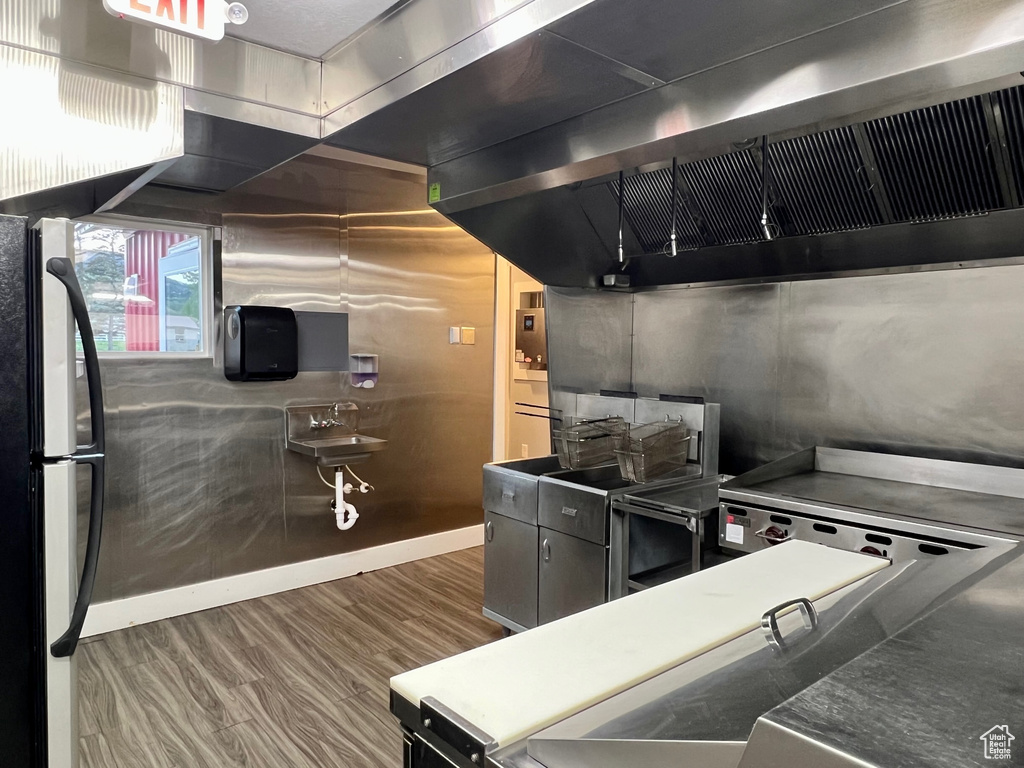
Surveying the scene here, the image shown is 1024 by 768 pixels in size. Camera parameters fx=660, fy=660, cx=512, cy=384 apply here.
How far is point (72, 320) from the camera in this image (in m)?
1.78

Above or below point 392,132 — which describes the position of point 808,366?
below

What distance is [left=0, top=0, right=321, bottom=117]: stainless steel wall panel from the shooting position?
2.07 metres

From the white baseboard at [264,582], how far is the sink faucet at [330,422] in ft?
2.81

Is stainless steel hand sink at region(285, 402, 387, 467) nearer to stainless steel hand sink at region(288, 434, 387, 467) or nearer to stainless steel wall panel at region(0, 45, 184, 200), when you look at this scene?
stainless steel hand sink at region(288, 434, 387, 467)

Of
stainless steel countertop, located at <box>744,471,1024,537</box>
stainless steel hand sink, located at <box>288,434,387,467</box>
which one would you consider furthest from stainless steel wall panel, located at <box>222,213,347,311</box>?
stainless steel countertop, located at <box>744,471,1024,537</box>

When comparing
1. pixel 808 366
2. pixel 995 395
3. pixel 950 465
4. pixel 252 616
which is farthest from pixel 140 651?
pixel 995 395

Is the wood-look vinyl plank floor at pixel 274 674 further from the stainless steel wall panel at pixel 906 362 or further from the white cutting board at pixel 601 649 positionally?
the stainless steel wall panel at pixel 906 362

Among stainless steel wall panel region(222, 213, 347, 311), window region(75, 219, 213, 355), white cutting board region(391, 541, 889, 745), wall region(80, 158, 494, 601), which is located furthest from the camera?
stainless steel wall panel region(222, 213, 347, 311)

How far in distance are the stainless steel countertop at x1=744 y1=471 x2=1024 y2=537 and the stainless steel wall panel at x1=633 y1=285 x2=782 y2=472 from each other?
1.50 feet

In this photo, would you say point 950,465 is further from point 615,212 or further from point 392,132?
point 392,132

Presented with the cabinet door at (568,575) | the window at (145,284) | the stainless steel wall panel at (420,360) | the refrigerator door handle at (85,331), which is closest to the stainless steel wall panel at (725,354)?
the cabinet door at (568,575)

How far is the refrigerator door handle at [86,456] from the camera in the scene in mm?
1719

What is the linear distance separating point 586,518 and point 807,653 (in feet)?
6.77

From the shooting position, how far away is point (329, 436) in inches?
165
